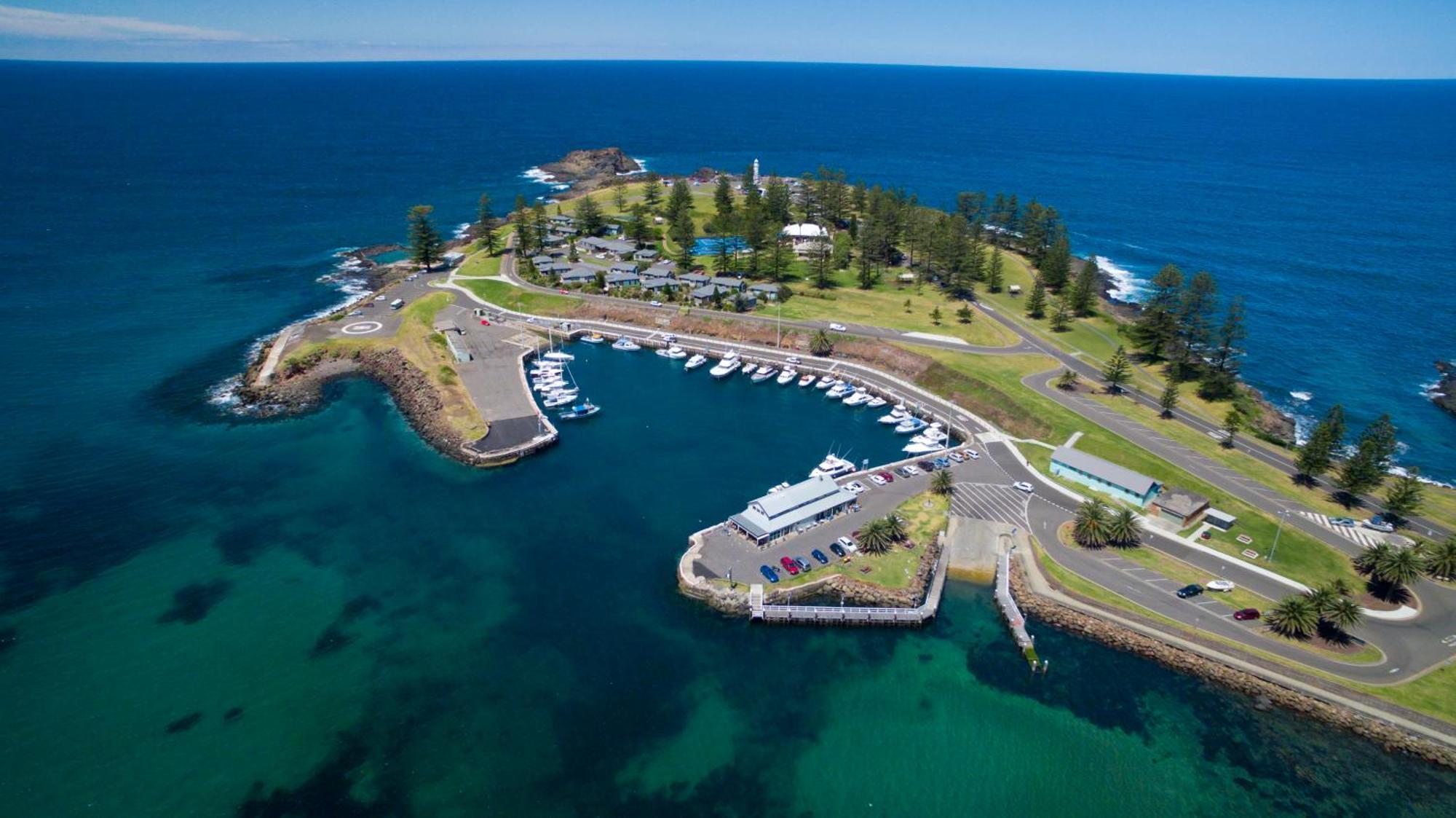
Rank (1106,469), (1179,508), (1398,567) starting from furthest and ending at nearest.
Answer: (1106,469) < (1179,508) < (1398,567)

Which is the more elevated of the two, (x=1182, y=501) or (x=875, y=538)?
(x=1182, y=501)

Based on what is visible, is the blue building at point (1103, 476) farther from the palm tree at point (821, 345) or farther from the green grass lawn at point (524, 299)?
the green grass lawn at point (524, 299)

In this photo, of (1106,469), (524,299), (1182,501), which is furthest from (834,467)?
(524,299)

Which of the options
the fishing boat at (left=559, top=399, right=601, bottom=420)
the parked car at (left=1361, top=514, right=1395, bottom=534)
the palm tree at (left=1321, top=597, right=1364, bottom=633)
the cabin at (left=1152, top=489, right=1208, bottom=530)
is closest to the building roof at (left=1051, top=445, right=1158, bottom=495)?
the cabin at (left=1152, top=489, right=1208, bottom=530)

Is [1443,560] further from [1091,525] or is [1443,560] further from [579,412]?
[579,412]

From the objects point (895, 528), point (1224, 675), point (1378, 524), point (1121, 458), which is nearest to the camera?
point (1224, 675)

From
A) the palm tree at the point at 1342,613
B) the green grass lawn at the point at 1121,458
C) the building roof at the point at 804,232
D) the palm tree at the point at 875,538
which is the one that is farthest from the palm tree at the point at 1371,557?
the building roof at the point at 804,232

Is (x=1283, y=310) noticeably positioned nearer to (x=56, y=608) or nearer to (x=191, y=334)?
(x=56, y=608)
